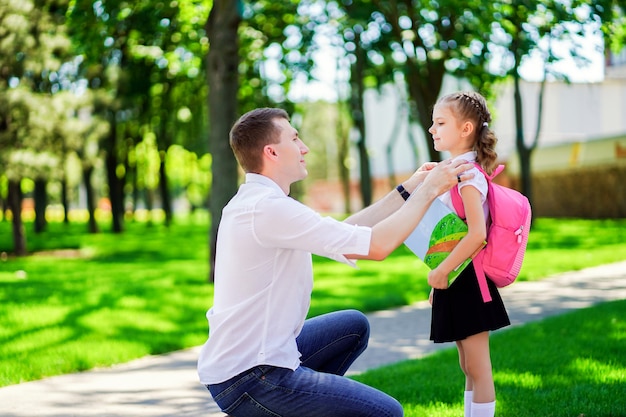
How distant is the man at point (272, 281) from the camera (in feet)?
10.3

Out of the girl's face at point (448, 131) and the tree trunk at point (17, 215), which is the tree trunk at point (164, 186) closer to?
the tree trunk at point (17, 215)

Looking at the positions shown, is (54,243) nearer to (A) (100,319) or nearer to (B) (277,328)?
(A) (100,319)

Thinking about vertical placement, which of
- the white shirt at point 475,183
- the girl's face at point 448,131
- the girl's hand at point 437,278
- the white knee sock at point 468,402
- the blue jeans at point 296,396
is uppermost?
the girl's face at point 448,131

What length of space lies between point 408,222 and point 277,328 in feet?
2.31

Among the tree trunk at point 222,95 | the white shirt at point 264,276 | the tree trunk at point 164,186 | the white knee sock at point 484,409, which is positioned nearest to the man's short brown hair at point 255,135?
the white shirt at point 264,276

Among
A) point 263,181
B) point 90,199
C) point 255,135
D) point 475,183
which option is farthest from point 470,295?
point 90,199

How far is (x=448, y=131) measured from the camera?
3789mm

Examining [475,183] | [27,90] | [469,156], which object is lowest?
[475,183]

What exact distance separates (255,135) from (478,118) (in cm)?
118

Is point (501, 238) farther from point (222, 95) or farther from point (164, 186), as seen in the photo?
point (164, 186)

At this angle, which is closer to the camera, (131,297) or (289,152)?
(289,152)

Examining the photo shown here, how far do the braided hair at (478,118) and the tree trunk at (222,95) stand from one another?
8.01 m

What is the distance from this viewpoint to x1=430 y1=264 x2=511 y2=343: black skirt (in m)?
3.75

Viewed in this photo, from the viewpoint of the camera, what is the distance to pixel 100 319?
8492mm
